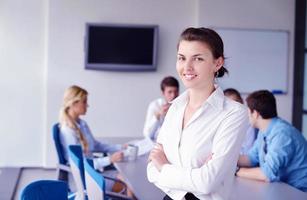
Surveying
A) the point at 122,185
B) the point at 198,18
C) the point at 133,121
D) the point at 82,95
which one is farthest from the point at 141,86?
the point at 122,185

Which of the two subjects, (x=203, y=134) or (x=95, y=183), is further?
(x=95, y=183)

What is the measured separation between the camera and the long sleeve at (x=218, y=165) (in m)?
1.43

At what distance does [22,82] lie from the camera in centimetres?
608

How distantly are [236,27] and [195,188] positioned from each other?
199 inches

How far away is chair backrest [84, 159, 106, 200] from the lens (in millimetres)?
1879

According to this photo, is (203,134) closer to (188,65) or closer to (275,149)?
(188,65)

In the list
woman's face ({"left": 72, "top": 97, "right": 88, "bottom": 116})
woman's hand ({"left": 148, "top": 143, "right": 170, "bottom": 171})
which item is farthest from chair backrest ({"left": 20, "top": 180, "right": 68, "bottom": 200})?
woman's face ({"left": 72, "top": 97, "right": 88, "bottom": 116})

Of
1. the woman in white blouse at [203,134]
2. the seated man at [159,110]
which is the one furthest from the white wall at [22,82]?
the woman in white blouse at [203,134]

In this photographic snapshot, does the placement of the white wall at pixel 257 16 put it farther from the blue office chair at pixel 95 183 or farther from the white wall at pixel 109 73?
the blue office chair at pixel 95 183

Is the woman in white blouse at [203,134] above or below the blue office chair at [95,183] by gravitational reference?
above

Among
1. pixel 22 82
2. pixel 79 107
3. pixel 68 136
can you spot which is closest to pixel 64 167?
pixel 68 136

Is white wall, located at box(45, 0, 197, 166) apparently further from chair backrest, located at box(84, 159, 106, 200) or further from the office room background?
chair backrest, located at box(84, 159, 106, 200)

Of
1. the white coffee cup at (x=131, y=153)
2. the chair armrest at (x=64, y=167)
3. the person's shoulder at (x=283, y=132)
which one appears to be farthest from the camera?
the chair armrest at (x=64, y=167)

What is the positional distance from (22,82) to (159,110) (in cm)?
247
